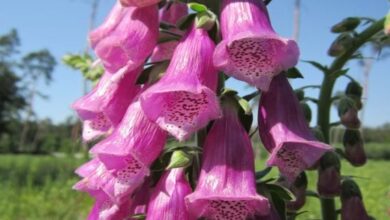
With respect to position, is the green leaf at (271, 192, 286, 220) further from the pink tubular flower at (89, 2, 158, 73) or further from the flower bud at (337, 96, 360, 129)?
the flower bud at (337, 96, 360, 129)

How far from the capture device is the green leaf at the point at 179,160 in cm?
114

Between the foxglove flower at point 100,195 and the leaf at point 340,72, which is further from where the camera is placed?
the leaf at point 340,72

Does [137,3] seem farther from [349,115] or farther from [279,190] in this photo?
[349,115]

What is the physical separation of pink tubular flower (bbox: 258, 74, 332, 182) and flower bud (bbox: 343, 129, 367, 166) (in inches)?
27.7

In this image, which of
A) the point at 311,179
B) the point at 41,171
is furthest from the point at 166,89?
the point at 41,171

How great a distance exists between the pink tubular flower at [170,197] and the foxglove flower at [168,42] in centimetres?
38

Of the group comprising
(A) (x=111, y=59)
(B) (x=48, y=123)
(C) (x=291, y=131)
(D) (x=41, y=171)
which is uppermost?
(A) (x=111, y=59)

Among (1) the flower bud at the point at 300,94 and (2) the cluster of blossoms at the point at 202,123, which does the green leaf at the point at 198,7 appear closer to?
(2) the cluster of blossoms at the point at 202,123

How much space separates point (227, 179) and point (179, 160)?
0.12 m

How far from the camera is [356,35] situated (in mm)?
1746

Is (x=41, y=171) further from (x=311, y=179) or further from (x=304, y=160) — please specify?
(x=304, y=160)

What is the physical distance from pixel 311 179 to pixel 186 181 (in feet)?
20.8

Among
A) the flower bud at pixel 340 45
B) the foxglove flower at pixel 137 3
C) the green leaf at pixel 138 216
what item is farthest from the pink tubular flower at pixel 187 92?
the flower bud at pixel 340 45

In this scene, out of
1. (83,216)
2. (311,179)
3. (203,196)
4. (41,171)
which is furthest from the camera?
(41,171)
